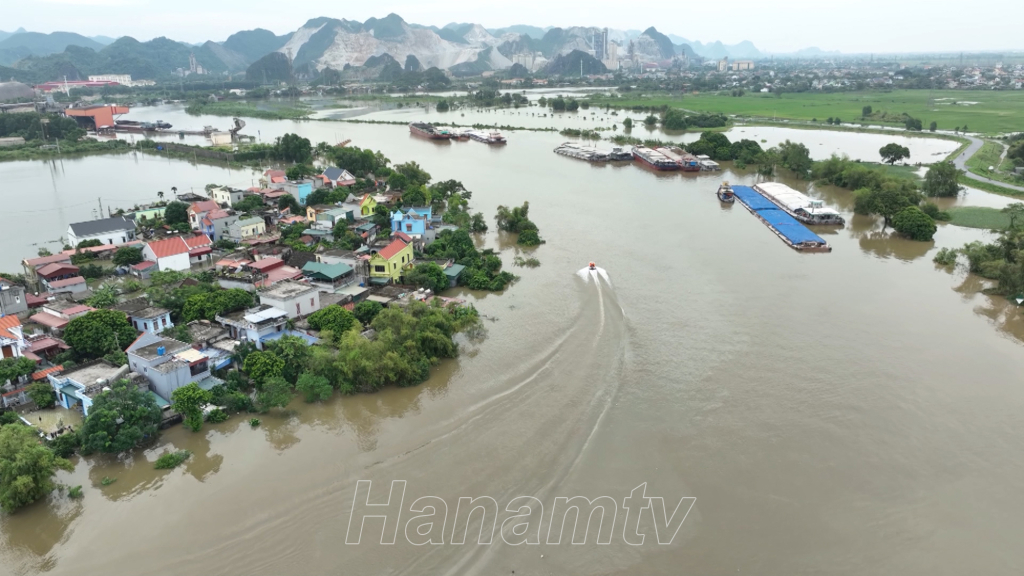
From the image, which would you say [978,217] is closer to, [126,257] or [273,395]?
[273,395]

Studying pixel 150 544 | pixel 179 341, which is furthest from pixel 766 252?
pixel 150 544

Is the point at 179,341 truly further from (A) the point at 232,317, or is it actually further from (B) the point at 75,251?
(B) the point at 75,251

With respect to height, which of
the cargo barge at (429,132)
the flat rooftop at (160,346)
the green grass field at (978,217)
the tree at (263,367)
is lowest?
the tree at (263,367)

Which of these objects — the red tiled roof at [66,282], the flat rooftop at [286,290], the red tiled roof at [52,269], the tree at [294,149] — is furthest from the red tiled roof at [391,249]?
the tree at [294,149]

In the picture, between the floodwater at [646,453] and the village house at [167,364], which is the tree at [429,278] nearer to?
the floodwater at [646,453]

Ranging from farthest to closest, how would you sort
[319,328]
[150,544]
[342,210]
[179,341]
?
[342,210]
[319,328]
[179,341]
[150,544]

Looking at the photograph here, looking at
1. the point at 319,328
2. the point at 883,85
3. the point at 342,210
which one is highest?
the point at 883,85

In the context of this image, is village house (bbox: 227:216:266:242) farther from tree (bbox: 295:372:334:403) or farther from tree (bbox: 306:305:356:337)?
tree (bbox: 295:372:334:403)

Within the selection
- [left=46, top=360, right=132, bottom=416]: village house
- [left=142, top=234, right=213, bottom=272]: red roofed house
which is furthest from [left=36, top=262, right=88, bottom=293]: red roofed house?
[left=46, top=360, right=132, bottom=416]: village house

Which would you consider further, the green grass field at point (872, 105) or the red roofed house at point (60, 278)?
the green grass field at point (872, 105)
